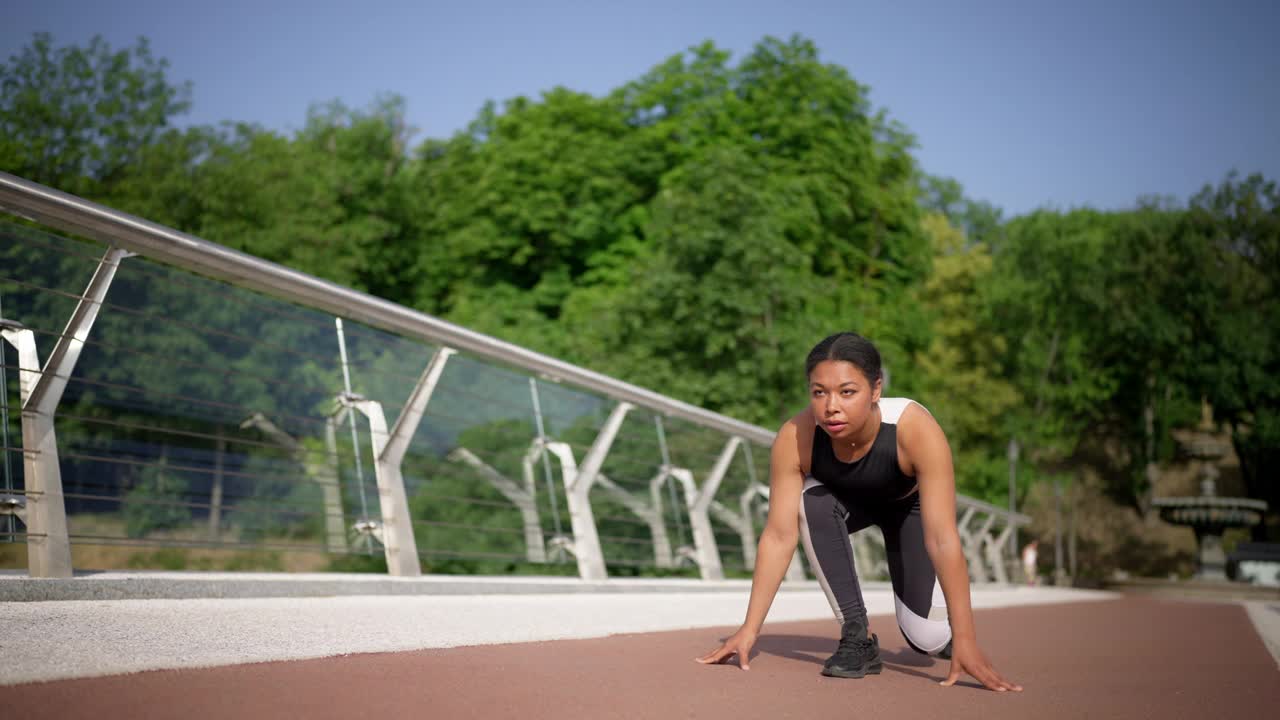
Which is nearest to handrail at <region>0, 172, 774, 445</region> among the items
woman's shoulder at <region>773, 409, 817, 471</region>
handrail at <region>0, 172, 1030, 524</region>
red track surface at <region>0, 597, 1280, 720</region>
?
handrail at <region>0, 172, 1030, 524</region>

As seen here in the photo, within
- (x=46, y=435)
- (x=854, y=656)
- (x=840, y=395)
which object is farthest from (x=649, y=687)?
(x=46, y=435)

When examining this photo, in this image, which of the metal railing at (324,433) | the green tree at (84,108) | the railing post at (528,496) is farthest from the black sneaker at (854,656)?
the green tree at (84,108)

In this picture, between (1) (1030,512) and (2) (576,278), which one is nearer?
(2) (576,278)

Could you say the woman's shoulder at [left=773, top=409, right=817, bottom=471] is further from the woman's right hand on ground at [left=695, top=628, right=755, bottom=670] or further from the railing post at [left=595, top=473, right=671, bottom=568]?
the railing post at [left=595, top=473, right=671, bottom=568]

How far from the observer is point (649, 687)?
3387 millimetres

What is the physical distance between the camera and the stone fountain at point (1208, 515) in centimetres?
3120

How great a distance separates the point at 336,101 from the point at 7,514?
1581 inches

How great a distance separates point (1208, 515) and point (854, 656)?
3087 cm

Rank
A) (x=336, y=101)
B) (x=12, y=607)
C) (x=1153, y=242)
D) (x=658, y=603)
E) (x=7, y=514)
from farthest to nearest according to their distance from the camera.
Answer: (x=1153, y=242) < (x=336, y=101) < (x=658, y=603) < (x=7, y=514) < (x=12, y=607)

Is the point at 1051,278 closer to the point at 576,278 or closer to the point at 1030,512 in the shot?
the point at 1030,512

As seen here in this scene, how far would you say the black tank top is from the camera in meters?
4.14

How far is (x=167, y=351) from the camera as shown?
1678 centimetres

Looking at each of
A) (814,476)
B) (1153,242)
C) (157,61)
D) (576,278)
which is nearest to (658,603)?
(814,476)

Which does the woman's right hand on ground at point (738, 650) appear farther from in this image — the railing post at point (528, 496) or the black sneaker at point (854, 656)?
the railing post at point (528, 496)
